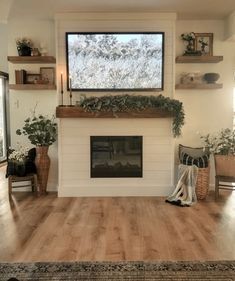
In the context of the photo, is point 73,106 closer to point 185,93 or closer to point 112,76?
point 112,76

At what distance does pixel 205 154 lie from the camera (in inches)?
180

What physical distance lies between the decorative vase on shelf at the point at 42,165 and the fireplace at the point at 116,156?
0.68 meters

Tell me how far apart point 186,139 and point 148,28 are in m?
1.81

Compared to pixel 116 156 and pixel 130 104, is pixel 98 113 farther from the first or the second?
pixel 116 156

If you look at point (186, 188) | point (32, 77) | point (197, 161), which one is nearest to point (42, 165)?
point (32, 77)

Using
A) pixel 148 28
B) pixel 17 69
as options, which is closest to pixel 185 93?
pixel 148 28

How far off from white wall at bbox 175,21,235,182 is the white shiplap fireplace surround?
390 millimetres

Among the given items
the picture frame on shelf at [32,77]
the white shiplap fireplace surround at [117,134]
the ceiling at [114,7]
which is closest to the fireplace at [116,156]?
the white shiplap fireplace surround at [117,134]

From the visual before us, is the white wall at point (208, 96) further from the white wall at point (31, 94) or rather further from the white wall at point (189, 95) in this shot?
the white wall at point (31, 94)

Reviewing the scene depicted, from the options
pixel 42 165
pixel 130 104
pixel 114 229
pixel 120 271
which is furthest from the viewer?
pixel 42 165

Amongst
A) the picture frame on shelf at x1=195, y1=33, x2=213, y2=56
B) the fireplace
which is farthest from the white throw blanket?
the picture frame on shelf at x1=195, y1=33, x2=213, y2=56

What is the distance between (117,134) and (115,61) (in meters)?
1.09

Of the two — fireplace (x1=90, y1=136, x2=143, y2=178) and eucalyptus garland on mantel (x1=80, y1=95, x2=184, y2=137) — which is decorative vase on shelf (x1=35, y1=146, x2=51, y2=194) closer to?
fireplace (x1=90, y1=136, x2=143, y2=178)

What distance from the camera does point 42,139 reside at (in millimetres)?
4566
